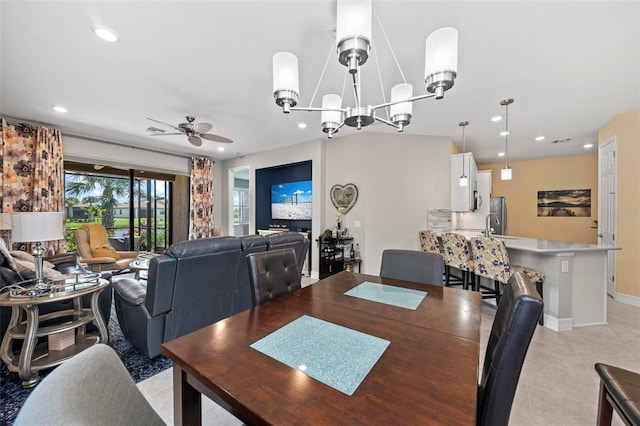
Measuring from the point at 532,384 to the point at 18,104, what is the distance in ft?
20.9

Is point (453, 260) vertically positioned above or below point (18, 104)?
below

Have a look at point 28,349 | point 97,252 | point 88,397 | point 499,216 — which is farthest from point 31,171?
point 499,216

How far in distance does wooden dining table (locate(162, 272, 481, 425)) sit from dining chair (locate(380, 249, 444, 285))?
1.61ft

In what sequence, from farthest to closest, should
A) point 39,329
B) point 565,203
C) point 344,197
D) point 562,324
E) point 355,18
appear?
point 565,203, point 344,197, point 562,324, point 39,329, point 355,18

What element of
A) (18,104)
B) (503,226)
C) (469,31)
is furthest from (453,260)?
(18,104)

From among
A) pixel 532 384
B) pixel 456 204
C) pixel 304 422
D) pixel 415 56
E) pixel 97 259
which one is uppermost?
pixel 415 56

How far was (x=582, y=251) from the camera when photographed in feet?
9.19

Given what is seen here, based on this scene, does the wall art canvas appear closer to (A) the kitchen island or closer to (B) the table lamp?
(A) the kitchen island

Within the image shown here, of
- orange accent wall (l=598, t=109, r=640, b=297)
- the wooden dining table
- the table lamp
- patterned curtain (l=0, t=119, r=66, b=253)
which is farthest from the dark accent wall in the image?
orange accent wall (l=598, t=109, r=640, b=297)

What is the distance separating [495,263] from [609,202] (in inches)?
111

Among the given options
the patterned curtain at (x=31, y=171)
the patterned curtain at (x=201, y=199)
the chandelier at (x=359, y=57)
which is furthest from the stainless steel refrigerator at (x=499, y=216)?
the patterned curtain at (x=31, y=171)

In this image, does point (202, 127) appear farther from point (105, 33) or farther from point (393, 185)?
point (393, 185)

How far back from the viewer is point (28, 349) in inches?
69.6

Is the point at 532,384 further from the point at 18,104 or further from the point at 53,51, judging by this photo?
the point at 18,104
